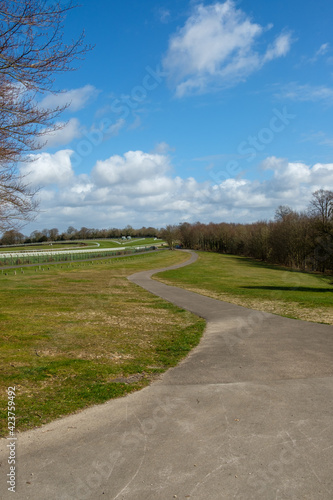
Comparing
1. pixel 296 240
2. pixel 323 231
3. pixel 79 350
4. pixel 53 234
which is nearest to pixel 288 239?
pixel 296 240

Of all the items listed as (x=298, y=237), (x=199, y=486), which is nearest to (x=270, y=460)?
(x=199, y=486)

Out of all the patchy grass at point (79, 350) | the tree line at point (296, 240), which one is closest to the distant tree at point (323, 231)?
the tree line at point (296, 240)

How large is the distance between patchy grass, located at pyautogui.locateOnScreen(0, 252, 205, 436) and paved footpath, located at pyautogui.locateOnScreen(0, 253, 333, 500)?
22.1 inches

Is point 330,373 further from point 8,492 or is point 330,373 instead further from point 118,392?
point 8,492

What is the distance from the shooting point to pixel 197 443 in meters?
4.76

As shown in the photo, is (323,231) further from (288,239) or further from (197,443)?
(197,443)

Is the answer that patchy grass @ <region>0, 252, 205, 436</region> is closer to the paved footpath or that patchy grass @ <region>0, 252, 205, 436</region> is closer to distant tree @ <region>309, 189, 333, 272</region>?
the paved footpath

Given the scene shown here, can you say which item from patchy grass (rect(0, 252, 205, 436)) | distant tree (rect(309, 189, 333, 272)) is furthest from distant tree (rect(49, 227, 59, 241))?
patchy grass (rect(0, 252, 205, 436))

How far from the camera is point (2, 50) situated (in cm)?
664

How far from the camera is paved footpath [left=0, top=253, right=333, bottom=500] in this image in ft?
12.8

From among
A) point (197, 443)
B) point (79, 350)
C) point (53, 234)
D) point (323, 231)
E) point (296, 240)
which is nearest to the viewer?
point (197, 443)

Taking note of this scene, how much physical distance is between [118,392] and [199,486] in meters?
2.87

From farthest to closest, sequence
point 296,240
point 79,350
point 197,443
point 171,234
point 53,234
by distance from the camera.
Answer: point 53,234, point 171,234, point 296,240, point 79,350, point 197,443

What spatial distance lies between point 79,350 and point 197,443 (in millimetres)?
5130
